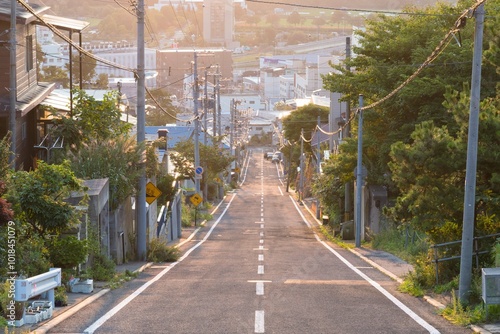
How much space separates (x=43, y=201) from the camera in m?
18.5

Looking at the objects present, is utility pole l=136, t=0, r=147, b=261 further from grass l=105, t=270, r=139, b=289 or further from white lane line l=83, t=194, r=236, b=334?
grass l=105, t=270, r=139, b=289

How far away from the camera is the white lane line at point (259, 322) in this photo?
14359mm

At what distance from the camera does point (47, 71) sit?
336 feet

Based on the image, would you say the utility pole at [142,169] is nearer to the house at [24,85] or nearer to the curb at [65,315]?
the house at [24,85]

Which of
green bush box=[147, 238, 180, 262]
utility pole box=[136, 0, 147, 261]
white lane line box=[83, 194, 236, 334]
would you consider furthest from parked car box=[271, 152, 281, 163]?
utility pole box=[136, 0, 147, 261]

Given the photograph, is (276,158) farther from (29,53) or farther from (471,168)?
(471,168)

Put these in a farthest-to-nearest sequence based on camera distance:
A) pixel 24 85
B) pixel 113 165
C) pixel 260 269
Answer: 1. pixel 24 85
2. pixel 113 165
3. pixel 260 269

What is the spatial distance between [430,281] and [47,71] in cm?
8822

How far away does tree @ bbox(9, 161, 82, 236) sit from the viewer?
18.5 meters

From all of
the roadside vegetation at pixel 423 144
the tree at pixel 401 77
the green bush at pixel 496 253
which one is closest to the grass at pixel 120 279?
the roadside vegetation at pixel 423 144

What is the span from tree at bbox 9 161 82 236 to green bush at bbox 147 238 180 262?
920 cm

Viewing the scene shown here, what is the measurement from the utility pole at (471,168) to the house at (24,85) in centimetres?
1500

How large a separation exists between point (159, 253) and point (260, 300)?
11.4 meters

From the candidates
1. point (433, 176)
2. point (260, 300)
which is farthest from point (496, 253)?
point (260, 300)
